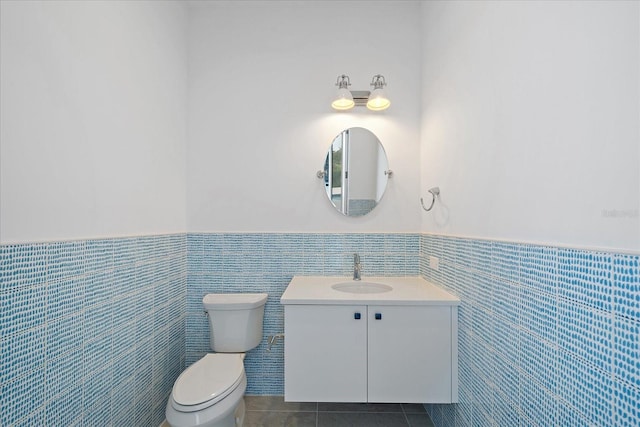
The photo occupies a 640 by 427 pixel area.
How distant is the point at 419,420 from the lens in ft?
6.38

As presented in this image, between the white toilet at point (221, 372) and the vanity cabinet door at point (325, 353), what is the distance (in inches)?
11.8

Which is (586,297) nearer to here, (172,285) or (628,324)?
(628,324)

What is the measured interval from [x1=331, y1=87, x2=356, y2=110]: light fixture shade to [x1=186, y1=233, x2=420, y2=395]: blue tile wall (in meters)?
0.90

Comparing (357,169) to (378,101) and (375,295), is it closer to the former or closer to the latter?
(378,101)

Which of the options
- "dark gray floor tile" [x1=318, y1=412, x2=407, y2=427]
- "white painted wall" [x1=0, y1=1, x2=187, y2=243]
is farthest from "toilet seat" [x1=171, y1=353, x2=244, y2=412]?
"white painted wall" [x1=0, y1=1, x2=187, y2=243]

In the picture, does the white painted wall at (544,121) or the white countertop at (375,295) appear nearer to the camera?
the white painted wall at (544,121)

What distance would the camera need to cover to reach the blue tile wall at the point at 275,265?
2.21 metres

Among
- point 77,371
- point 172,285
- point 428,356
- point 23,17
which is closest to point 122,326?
point 77,371

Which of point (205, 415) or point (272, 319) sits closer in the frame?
point (205, 415)

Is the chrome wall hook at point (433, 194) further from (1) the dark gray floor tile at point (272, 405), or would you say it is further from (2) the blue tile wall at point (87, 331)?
(2) the blue tile wall at point (87, 331)

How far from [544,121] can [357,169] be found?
4.31 feet

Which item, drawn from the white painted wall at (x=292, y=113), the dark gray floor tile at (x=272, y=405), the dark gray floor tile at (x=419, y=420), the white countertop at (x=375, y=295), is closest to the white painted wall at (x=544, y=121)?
the white countertop at (x=375, y=295)

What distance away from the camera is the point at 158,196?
74.6 inches

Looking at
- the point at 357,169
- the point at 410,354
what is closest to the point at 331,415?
the point at 410,354
